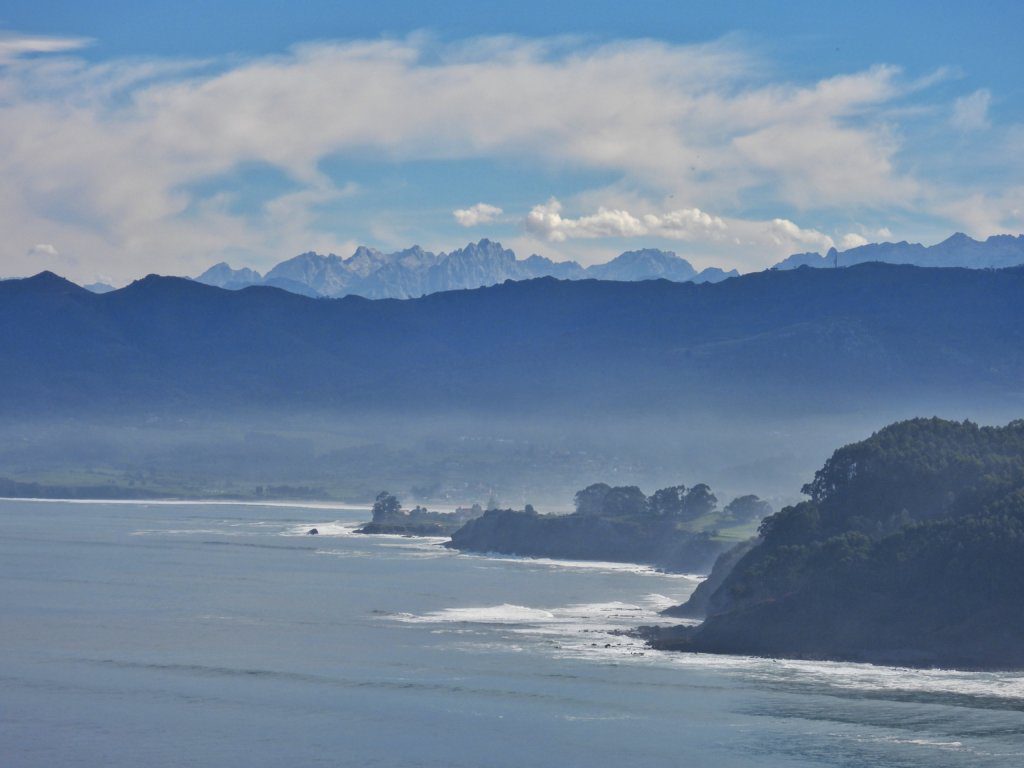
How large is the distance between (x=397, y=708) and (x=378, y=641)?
22735 millimetres

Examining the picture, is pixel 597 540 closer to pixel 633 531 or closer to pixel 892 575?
pixel 633 531

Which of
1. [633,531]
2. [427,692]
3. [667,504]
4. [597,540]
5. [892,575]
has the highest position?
[667,504]

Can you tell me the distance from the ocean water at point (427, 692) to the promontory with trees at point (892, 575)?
3448mm

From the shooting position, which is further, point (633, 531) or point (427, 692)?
point (633, 531)

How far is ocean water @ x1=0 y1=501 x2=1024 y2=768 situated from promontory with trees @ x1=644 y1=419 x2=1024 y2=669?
345cm

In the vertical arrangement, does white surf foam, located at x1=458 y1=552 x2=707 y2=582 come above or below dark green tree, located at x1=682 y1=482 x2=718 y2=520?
below

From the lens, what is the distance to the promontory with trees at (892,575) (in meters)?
95.8

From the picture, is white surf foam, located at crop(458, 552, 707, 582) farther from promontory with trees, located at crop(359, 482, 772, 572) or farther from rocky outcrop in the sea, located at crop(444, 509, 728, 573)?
promontory with trees, located at crop(359, 482, 772, 572)

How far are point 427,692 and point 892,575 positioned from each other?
1265 inches

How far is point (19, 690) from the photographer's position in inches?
3228

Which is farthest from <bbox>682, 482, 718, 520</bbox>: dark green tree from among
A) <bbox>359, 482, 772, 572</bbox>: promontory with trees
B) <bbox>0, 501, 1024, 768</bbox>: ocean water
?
<bbox>0, 501, 1024, 768</bbox>: ocean water

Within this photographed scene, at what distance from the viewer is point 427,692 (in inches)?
3285

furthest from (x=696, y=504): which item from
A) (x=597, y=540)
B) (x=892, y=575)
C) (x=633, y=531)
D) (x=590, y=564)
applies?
(x=892, y=575)

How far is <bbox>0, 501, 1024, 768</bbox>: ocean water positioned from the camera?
71.1 metres
